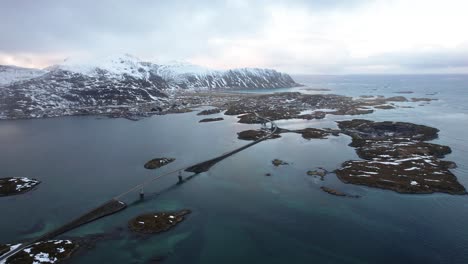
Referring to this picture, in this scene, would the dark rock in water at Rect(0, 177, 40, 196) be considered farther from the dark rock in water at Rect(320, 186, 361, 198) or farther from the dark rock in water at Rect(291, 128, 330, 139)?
the dark rock in water at Rect(291, 128, 330, 139)

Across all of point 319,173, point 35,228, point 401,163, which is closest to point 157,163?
point 35,228

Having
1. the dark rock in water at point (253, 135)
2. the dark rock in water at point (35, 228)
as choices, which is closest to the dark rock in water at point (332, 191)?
the dark rock in water at point (253, 135)

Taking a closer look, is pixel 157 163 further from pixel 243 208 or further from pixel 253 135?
pixel 253 135

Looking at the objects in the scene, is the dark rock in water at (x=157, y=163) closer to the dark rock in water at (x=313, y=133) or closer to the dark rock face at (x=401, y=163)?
the dark rock face at (x=401, y=163)

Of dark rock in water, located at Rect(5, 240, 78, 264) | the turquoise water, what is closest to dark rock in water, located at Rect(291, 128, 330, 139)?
the turquoise water

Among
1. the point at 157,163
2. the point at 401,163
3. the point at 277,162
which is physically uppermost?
the point at 157,163
